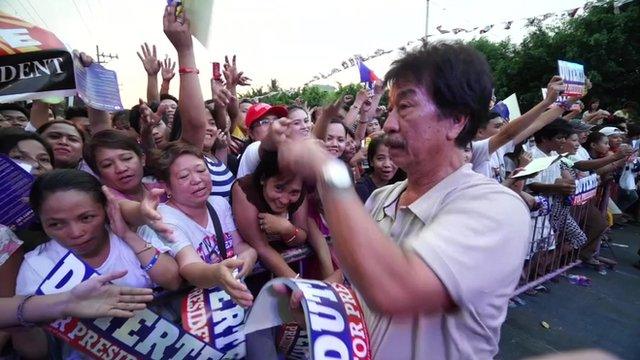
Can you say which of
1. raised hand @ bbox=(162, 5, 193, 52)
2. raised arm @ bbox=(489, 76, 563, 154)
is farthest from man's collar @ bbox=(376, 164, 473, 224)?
raised arm @ bbox=(489, 76, 563, 154)

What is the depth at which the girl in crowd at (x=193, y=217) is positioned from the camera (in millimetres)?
2006

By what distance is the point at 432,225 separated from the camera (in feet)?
3.75

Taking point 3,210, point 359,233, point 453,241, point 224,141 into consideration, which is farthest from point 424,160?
point 224,141

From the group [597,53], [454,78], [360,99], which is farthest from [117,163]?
[597,53]

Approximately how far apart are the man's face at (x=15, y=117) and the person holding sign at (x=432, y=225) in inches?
172

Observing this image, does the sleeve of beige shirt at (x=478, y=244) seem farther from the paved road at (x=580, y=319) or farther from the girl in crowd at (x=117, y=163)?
the paved road at (x=580, y=319)

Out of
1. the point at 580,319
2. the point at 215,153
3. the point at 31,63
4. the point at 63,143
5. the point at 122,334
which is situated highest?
the point at 31,63

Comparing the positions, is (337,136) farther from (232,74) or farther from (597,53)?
(597,53)

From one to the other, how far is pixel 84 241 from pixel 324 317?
125 centimetres

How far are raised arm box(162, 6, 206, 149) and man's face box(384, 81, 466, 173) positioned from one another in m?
1.81

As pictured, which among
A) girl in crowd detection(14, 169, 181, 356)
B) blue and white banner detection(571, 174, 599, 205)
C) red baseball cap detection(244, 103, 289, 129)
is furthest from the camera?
blue and white banner detection(571, 174, 599, 205)

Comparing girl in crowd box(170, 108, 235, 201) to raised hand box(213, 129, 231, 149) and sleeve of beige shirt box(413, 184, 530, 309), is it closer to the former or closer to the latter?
raised hand box(213, 129, 231, 149)

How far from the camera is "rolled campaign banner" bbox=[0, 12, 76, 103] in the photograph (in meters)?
2.42

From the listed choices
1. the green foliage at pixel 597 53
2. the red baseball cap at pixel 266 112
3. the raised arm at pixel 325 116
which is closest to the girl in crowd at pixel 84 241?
the raised arm at pixel 325 116
